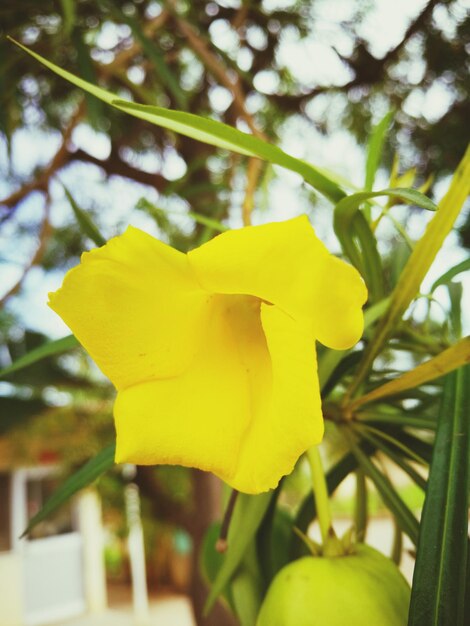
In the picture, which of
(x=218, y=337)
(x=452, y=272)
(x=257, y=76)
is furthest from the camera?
(x=257, y=76)

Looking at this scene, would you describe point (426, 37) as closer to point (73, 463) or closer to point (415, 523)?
point (415, 523)

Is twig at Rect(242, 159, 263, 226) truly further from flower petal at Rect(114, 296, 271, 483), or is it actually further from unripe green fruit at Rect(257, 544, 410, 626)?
unripe green fruit at Rect(257, 544, 410, 626)

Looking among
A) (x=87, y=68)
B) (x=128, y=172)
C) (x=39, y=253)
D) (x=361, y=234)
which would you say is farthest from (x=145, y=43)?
(x=128, y=172)

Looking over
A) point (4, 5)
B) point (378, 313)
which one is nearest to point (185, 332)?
point (378, 313)

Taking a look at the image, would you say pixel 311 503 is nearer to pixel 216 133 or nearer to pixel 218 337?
pixel 218 337

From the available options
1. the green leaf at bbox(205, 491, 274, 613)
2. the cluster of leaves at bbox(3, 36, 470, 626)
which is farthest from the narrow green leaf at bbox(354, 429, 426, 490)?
the green leaf at bbox(205, 491, 274, 613)
